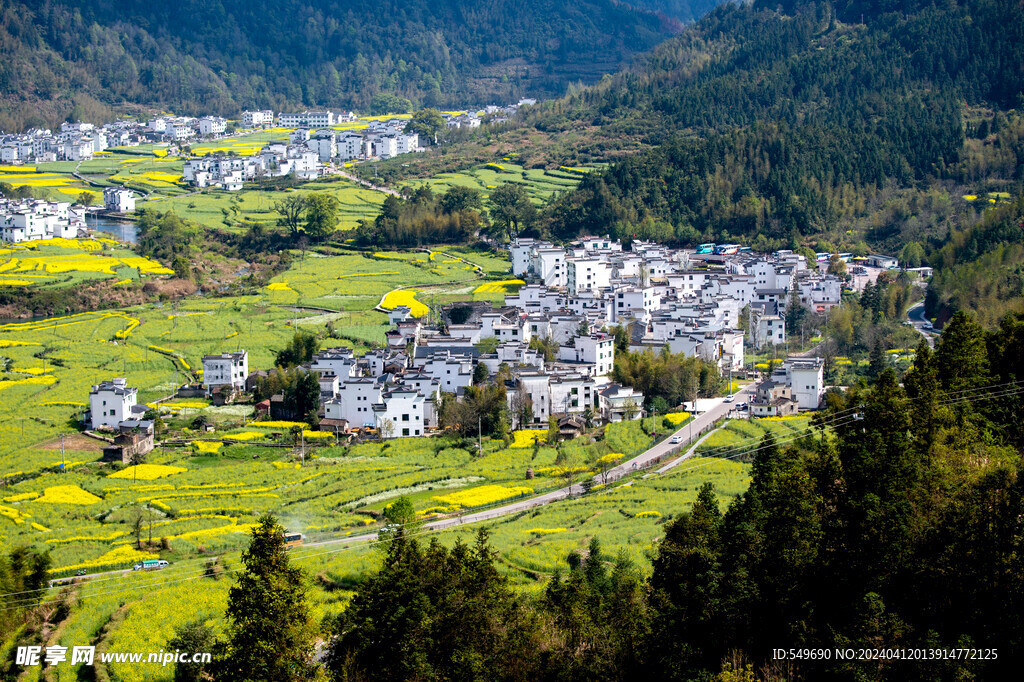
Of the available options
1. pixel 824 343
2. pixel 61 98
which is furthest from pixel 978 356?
pixel 61 98

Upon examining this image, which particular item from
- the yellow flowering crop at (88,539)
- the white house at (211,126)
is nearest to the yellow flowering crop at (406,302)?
the yellow flowering crop at (88,539)

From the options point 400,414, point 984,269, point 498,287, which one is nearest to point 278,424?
point 400,414

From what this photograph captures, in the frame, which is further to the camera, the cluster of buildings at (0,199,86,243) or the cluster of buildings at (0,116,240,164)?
the cluster of buildings at (0,116,240,164)

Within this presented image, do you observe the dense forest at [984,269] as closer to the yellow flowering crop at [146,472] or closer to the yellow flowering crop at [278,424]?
the yellow flowering crop at [278,424]

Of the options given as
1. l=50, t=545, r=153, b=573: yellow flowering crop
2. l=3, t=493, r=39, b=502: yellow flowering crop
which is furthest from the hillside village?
l=50, t=545, r=153, b=573: yellow flowering crop

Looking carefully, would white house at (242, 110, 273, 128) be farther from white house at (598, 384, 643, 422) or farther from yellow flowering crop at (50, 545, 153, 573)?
yellow flowering crop at (50, 545, 153, 573)

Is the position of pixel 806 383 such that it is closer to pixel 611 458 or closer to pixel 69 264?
pixel 611 458

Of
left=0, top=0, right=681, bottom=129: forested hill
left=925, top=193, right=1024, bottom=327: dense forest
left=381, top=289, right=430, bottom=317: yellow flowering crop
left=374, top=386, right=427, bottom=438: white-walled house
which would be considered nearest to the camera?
left=374, top=386, right=427, bottom=438: white-walled house

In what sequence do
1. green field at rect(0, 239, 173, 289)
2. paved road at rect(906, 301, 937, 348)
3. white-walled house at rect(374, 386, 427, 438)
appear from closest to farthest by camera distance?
1. white-walled house at rect(374, 386, 427, 438)
2. paved road at rect(906, 301, 937, 348)
3. green field at rect(0, 239, 173, 289)
